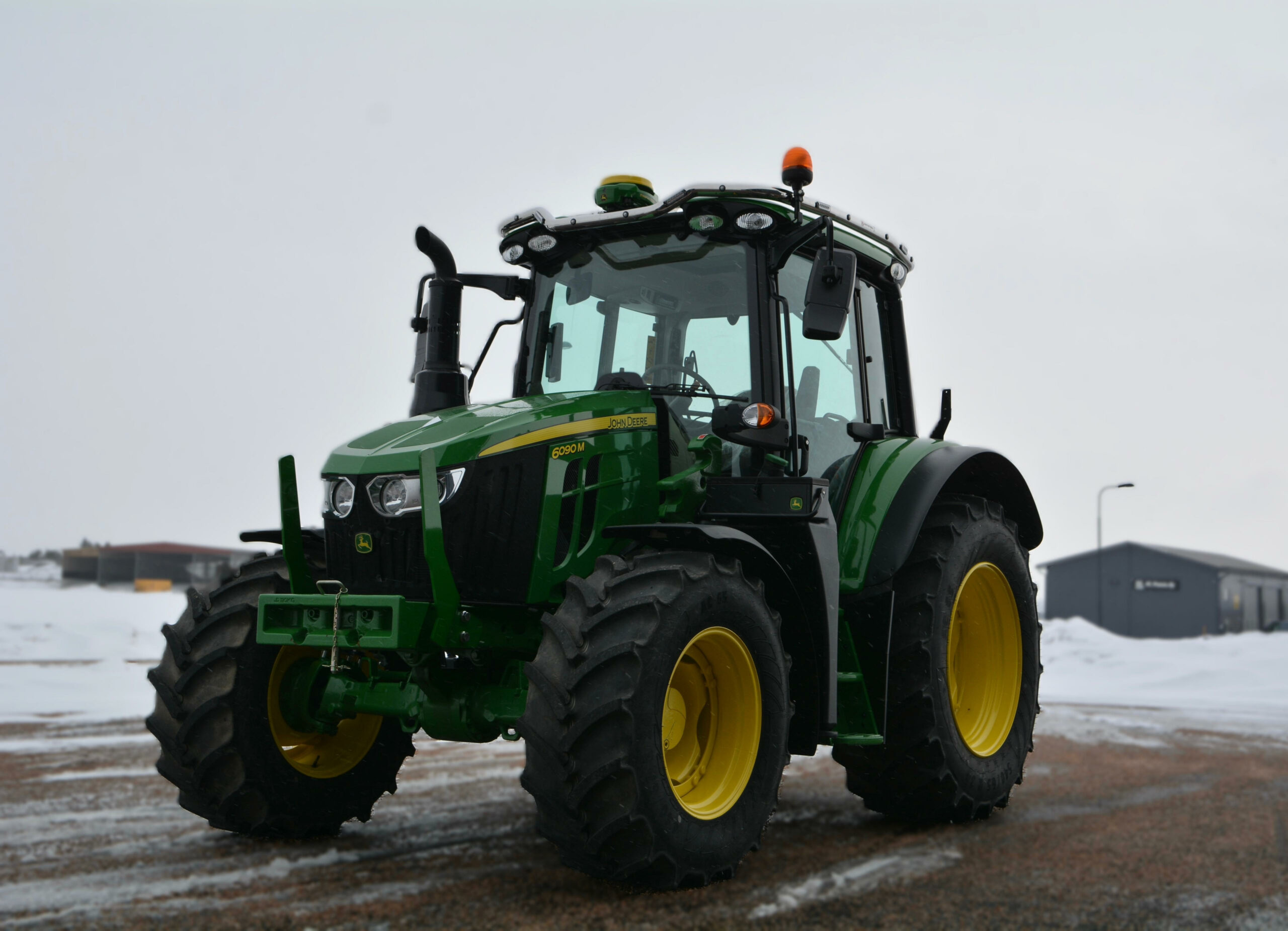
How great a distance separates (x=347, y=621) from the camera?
4176 millimetres

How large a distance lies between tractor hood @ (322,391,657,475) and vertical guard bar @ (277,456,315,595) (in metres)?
0.25

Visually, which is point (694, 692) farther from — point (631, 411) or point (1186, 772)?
point (1186, 772)

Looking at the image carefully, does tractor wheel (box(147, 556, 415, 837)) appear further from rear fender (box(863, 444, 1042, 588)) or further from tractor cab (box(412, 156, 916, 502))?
rear fender (box(863, 444, 1042, 588))

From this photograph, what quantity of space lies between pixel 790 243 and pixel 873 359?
1444mm

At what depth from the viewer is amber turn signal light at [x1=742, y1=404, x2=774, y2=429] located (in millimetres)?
4750

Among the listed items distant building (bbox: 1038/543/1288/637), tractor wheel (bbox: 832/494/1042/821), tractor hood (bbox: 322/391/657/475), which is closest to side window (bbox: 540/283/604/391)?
tractor hood (bbox: 322/391/657/475)

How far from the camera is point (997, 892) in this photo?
421cm

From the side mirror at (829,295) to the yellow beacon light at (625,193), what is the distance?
1.15 m

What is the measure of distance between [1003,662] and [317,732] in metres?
3.64

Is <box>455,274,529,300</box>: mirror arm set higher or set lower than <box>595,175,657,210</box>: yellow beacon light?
lower

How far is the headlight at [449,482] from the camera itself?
4266 millimetres

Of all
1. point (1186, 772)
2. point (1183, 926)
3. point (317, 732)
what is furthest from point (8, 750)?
point (1186, 772)

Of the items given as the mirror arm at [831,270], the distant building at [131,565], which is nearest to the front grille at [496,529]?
the mirror arm at [831,270]

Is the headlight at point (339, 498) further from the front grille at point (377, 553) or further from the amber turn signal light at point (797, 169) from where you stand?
the amber turn signal light at point (797, 169)
